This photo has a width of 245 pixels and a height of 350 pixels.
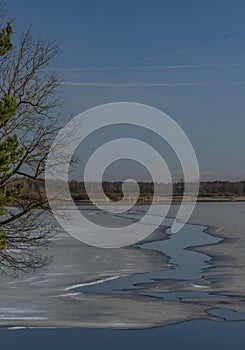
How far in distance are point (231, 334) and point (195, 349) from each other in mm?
1002

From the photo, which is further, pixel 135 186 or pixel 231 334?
pixel 135 186

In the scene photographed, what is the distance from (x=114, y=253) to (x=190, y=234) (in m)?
8.95

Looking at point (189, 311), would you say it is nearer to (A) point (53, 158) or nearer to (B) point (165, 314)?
(B) point (165, 314)

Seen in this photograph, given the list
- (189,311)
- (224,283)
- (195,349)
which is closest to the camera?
(195,349)

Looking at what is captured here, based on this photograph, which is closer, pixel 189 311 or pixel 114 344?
pixel 114 344

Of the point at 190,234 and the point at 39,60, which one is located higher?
the point at 39,60

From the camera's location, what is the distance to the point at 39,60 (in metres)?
14.0

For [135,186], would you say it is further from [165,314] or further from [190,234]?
[165,314]

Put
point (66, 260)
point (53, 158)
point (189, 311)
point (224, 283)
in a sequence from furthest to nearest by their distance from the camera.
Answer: point (66, 260) < point (224, 283) < point (53, 158) < point (189, 311)

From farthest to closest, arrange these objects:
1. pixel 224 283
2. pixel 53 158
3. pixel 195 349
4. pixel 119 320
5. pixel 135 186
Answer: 1. pixel 135 186
2. pixel 224 283
3. pixel 53 158
4. pixel 119 320
5. pixel 195 349

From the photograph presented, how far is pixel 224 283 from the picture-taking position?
1438 centimetres

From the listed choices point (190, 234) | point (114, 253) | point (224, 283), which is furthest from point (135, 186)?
point (224, 283)

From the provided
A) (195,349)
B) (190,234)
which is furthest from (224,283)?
(190,234)

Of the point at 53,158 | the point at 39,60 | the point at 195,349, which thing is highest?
the point at 39,60
